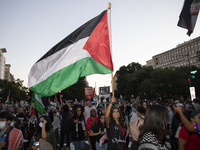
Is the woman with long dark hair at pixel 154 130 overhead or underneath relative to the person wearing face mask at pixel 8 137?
overhead

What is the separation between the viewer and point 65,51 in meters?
5.99

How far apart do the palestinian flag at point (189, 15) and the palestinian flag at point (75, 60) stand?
2.05 metres

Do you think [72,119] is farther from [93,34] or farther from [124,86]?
[124,86]

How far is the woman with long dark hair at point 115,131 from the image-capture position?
4406mm

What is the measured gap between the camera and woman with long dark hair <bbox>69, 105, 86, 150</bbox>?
6.27 meters

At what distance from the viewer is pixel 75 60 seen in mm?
5742

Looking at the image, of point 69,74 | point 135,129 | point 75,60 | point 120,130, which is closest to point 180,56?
point 75,60

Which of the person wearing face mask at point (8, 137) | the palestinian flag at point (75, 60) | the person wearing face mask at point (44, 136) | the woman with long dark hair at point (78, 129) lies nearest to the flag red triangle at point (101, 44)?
the palestinian flag at point (75, 60)

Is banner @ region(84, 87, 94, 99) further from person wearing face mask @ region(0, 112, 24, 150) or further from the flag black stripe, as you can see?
person wearing face mask @ region(0, 112, 24, 150)

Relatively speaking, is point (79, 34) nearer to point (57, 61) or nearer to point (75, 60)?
point (75, 60)

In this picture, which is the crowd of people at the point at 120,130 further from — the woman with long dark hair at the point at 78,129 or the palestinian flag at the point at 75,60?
the palestinian flag at the point at 75,60

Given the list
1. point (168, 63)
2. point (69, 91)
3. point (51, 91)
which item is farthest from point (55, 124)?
point (168, 63)

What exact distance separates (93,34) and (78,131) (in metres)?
3.06

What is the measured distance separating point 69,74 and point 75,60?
445 mm
